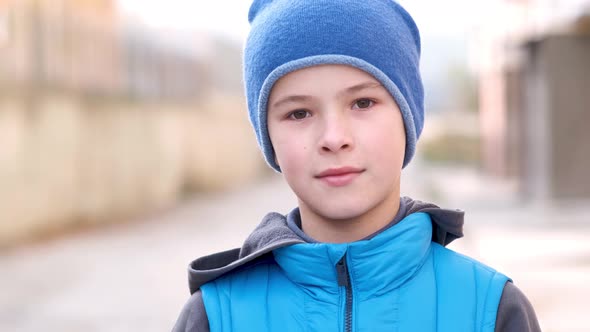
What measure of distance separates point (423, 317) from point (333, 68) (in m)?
0.51

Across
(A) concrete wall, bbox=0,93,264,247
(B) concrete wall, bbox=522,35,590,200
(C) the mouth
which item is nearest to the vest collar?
(C) the mouth

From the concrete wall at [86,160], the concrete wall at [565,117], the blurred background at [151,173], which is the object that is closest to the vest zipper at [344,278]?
the blurred background at [151,173]

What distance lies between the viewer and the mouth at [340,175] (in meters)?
1.86

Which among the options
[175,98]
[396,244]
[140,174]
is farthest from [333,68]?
[175,98]

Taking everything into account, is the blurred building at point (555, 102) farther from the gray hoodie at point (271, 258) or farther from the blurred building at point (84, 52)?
the gray hoodie at point (271, 258)

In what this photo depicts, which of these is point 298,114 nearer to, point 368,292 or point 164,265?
point 368,292

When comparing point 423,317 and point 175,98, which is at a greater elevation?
point 175,98

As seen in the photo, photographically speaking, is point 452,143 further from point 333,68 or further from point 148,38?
point 333,68

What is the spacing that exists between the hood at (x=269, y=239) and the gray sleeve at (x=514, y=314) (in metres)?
0.22

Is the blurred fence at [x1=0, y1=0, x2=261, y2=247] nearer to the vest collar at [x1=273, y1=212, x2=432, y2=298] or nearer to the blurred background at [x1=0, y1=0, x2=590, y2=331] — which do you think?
the blurred background at [x1=0, y1=0, x2=590, y2=331]

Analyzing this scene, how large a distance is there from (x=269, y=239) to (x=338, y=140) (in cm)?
26

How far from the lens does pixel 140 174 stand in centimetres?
1675

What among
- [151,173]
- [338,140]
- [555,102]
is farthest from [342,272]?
[151,173]

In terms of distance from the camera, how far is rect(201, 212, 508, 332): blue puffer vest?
5.95 feet
